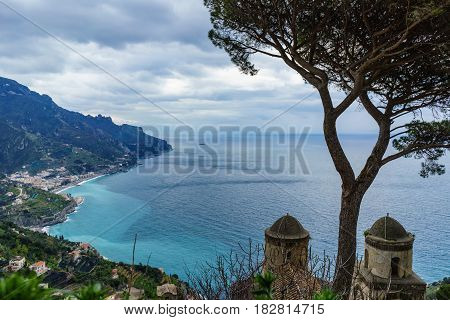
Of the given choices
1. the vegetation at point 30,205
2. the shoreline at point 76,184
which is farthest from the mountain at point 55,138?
the vegetation at point 30,205

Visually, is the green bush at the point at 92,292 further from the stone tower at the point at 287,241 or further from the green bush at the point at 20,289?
the stone tower at the point at 287,241

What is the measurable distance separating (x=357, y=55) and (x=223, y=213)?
131 feet

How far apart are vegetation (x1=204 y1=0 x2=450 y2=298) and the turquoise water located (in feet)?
77.7

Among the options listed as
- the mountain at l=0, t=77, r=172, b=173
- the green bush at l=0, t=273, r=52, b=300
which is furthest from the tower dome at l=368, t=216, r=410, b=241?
the mountain at l=0, t=77, r=172, b=173

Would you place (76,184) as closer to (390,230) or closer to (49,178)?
(49,178)

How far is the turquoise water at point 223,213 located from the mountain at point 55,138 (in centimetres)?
1436

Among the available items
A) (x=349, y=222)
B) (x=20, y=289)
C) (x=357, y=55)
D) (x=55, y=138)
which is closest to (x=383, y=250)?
(x=349, y=222)

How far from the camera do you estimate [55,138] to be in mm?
111625

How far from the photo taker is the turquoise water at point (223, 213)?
37.1 metres

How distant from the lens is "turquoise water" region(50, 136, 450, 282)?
37.1 m

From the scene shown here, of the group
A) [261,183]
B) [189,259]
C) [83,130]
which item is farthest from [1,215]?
[83,130]

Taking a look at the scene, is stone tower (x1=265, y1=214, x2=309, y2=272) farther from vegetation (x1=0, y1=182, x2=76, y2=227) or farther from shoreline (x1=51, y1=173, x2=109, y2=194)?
shoreline (x1=51, y1=173, x2=109, y2=194)
